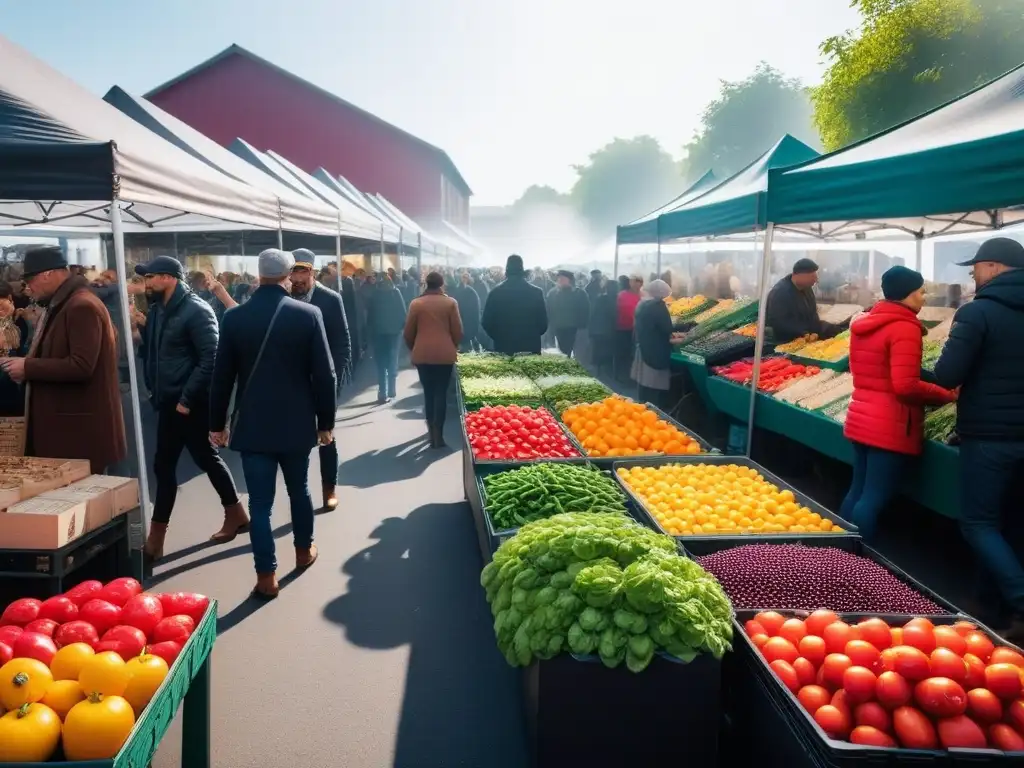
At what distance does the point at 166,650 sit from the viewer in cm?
237

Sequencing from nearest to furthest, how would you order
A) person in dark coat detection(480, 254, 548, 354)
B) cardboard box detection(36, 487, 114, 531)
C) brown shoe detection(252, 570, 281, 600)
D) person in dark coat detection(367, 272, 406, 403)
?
cardboard box detection(36, 487, 114, 531) < brown shoe detection(252, 570, 281, 600) < person in dark coat detection(480, 254, 548, 354) < person in dark coat detection(367, 272, 406, 403)

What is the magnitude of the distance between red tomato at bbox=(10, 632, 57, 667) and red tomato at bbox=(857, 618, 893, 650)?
2595 mm

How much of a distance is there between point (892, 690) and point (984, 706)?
10.1 inches

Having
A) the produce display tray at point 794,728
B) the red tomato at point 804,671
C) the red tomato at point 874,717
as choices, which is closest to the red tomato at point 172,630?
the produce display tray at point 794,728

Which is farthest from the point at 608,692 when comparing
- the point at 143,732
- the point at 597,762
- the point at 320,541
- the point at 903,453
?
the point at 320,541

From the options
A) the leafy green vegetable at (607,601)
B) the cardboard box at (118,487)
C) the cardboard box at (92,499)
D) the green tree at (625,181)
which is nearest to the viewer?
the leafy green vegetable at (607,601)

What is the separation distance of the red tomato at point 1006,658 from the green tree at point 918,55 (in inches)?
863

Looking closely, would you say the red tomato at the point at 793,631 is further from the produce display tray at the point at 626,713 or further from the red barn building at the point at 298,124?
the red barn building at the point at 298,124

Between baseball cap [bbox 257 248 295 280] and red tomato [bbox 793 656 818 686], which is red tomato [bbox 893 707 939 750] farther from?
baseball cap [bbox 257 248 295 280]

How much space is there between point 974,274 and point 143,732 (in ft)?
14.7

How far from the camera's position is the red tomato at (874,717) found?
2.33 metres

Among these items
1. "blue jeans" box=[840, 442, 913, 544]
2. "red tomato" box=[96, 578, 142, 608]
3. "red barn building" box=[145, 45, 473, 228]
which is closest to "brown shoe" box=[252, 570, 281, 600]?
"red tomato" box=[96, 578, 142, 608]

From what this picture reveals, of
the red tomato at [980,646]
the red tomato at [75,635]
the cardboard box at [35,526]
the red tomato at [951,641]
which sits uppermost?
the cardboard box at [35,526]

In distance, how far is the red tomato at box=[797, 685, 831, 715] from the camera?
8.00 feet
